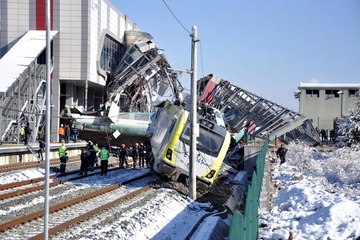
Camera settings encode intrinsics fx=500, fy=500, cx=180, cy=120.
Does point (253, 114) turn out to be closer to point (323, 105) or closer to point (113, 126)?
point (113, 126)

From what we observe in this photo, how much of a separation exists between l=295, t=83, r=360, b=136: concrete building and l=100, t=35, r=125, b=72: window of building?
3046cm

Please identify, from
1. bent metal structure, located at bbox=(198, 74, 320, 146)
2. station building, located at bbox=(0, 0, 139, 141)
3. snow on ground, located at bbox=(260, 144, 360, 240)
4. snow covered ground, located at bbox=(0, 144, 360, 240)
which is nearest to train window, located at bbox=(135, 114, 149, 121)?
station building, located at bbox=(0, 0, 139, 141)

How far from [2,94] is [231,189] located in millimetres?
18875

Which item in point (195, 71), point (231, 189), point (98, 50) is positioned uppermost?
point (98, 50)

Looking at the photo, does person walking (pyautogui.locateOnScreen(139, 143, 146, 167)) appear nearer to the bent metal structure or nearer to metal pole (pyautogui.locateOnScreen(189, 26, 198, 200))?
metal pole (pyautogui.locateOnScreen(189, 26, 198, 200))

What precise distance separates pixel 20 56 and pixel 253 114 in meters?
21.9

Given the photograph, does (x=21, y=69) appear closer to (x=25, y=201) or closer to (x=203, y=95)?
(x=203, y=95)

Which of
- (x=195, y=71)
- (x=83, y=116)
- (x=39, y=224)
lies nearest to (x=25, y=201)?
(x=39, y=224)

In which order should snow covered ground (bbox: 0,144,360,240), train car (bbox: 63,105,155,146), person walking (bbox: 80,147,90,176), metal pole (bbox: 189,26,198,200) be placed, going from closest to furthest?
snow covered ground (bbox: 0,144,360,240) < metal pole (bbox: 189,26,198,200) < person walking (bbox: 80,147,90,176) < train car (bbox: 63,105,155,146)

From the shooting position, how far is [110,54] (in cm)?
5509

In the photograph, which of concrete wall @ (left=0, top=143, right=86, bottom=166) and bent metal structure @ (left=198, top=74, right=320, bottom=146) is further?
bent metal structure @ (left=198, top=74, right=320, bottom=146)

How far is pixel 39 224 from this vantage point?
12.7 metres

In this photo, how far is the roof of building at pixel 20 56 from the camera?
35656 millimetres

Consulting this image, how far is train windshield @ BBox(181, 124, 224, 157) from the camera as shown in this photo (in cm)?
2080
